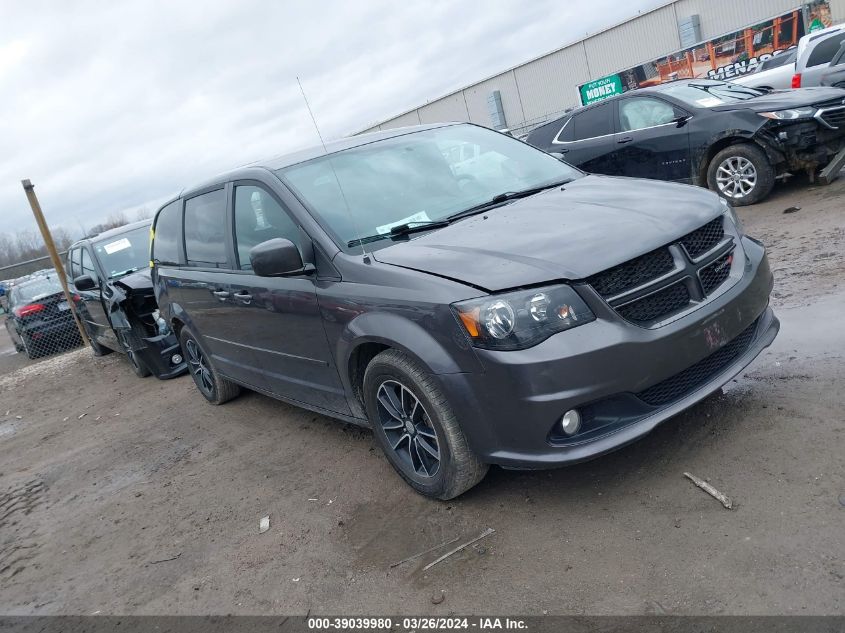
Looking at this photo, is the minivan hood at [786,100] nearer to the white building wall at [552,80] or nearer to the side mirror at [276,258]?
the side mirror at [276,258]

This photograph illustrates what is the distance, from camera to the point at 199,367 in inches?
247

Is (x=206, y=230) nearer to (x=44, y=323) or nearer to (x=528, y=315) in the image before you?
(x=528, y=315)

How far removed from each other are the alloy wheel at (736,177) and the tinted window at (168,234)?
6.38 meters

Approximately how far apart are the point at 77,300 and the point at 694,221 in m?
9.76

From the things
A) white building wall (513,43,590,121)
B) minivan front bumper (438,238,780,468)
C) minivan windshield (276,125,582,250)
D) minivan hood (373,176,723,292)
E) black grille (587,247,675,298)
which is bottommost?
minivan front bumper (438,238,780,468)

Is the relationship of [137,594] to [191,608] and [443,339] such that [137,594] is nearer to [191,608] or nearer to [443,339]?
[191,608]

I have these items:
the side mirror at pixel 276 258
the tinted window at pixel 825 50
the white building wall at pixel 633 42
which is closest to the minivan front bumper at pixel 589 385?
the side mirror at pixel 276 258

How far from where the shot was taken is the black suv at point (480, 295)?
9.33 feet

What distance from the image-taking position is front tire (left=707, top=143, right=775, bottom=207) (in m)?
8.13

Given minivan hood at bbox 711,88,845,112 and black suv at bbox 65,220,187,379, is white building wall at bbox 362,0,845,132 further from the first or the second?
black suv at bbox 65,220,187,379

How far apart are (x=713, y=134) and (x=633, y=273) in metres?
6.26

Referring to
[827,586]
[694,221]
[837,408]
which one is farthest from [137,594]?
[837,408]

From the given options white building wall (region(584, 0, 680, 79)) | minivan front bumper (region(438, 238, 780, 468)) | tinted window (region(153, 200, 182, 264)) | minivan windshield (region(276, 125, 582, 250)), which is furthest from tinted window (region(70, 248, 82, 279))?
white building wall (region(584, 0, 680, 79))

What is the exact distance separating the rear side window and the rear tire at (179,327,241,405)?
92cm
